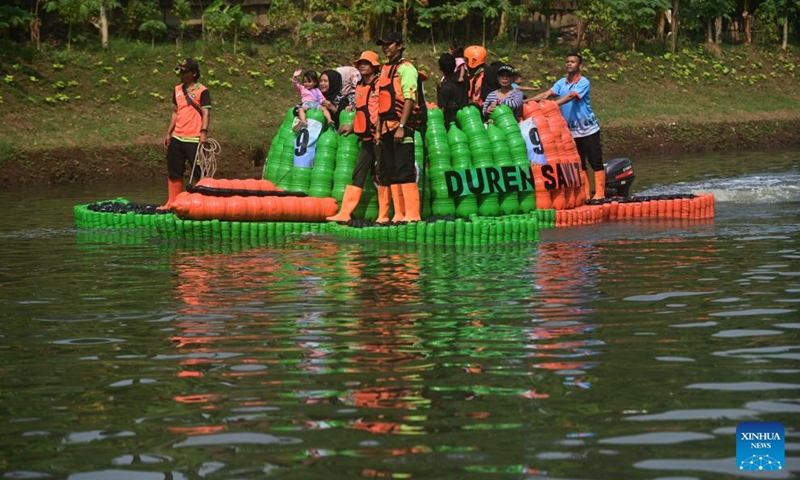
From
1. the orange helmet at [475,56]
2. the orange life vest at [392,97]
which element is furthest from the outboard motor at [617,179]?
the orange life vest at [392,97]

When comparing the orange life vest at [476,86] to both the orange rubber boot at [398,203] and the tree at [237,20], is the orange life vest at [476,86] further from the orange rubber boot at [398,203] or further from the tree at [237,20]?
the tree at [237,20]

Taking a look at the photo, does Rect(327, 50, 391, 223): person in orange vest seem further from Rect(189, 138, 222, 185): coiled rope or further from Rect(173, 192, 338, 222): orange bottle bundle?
Rect(189, 138, 222, 185): coiled rope

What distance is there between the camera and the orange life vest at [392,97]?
1441 cm

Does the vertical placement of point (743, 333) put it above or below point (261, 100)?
below

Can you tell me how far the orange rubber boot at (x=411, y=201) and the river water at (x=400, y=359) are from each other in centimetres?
65

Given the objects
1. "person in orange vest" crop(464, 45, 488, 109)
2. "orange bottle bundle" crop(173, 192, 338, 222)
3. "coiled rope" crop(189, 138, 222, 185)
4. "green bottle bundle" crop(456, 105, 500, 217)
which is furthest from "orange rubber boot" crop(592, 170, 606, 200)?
"coiled rope" crop(189, 138, 222, 185)

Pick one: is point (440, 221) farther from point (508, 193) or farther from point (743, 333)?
point (743, 333)

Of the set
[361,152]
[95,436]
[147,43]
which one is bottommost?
[95,436]

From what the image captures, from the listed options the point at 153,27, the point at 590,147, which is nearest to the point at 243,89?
the point at 153,27

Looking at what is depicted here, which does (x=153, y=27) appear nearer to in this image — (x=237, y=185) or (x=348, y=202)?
(x=237, y=185)

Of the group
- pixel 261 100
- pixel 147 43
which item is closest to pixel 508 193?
pixel 261 100

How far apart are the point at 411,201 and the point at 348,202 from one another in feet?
3.15

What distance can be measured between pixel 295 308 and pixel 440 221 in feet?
13.8

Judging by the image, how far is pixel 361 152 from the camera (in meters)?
15.2
